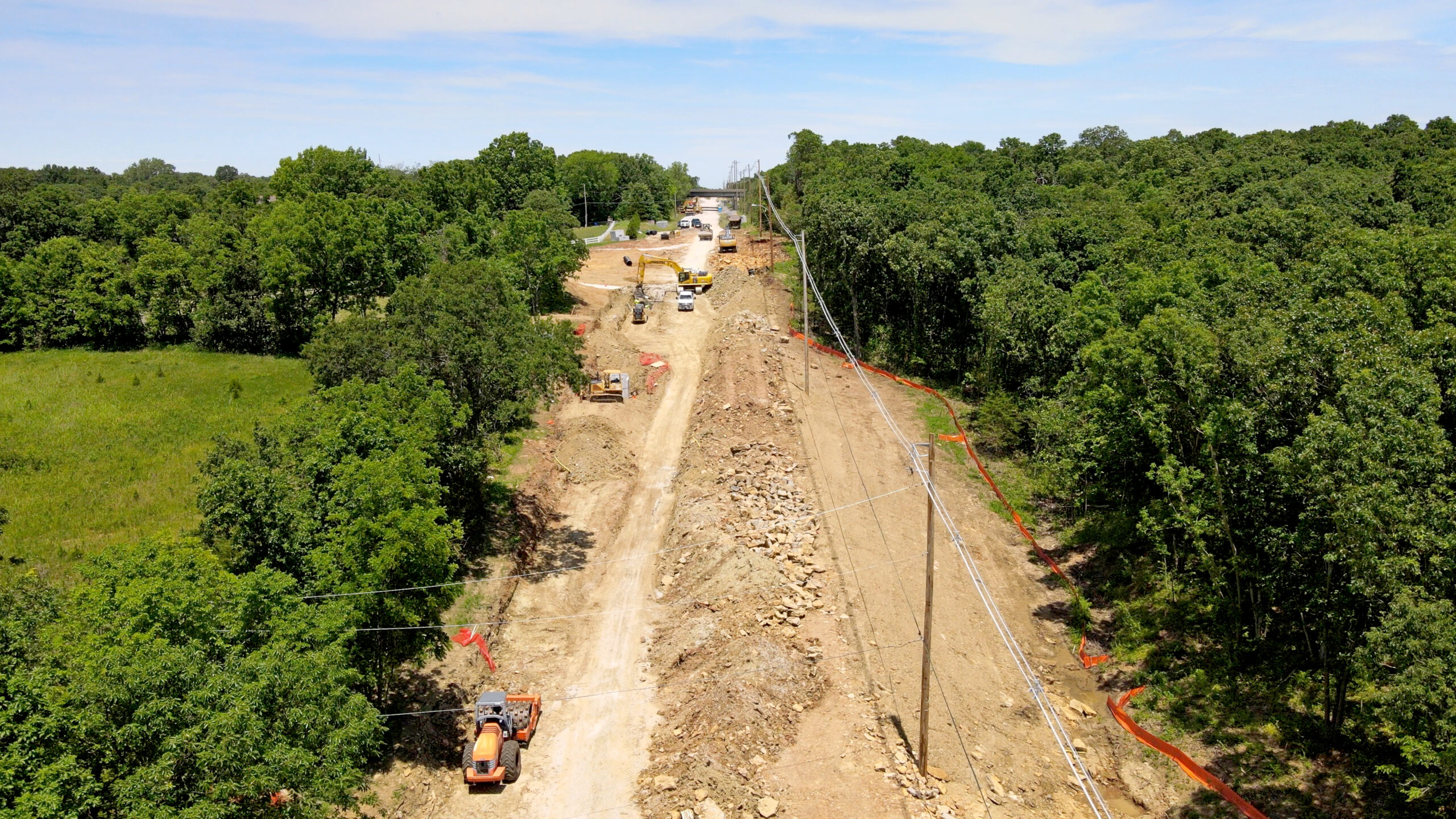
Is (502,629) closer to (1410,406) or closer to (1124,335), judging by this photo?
(1124,335)

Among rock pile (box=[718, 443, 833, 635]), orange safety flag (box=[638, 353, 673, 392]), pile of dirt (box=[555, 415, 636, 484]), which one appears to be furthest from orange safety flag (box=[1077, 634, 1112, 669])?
orange safety flag (box=[638, 353, 673, 392])

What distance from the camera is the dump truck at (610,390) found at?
173 ft

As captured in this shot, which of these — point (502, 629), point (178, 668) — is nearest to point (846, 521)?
point (502, 629)

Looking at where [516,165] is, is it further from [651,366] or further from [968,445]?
[968,445]

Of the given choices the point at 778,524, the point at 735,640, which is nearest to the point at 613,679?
the point at 735,640

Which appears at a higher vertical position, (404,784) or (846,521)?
(846,521)

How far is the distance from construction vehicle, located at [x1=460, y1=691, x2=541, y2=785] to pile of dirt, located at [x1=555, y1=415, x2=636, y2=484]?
58.5ft

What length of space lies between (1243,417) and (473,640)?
25218 millimetres

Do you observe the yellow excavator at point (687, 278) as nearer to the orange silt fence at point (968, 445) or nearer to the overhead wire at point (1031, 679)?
the orange silt fence at point (968, 445)

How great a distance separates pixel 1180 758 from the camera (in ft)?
80.5

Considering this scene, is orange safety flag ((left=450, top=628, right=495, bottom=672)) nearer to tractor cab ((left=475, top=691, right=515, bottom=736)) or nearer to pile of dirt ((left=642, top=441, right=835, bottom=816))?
tractor cab ((left=475, top=691, right=515, bottom=736))

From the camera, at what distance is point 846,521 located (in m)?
37.1

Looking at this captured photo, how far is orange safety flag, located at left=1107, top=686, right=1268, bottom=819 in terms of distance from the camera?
22344mm

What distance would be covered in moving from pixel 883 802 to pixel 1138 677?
1150 cm
